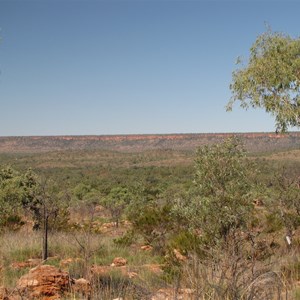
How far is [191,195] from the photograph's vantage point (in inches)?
429

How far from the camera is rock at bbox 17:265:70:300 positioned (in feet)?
18.1

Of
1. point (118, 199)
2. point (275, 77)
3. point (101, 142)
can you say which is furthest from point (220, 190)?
point (101, 142)

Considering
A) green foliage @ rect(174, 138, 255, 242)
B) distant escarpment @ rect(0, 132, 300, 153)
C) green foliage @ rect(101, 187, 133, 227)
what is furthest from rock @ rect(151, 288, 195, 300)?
distant escarpment @ rect(0, 132, 300, 153)

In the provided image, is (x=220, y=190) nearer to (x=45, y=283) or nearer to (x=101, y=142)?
(x=45, y=283)

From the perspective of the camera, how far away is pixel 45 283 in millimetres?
5738

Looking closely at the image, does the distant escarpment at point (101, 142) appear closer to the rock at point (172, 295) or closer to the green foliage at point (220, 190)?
the green foliage at point (220, 190)

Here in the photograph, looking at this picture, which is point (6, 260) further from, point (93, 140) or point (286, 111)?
point (93, 140)

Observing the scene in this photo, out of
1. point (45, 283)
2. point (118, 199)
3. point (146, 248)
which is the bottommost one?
point (118, 199)

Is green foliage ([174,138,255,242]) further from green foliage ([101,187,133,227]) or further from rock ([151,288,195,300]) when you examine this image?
green foliage ([101,187,133,227])

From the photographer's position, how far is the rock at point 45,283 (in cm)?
552

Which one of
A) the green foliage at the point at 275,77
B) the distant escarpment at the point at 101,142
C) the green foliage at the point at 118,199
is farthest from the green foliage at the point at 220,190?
the distant escarpment at the point at 101,142

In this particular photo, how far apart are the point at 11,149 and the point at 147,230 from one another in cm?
15036

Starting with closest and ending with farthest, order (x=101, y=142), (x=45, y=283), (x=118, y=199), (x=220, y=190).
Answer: (x=45, y=283)
(x=220, y=190)
(x=118, y=199)
(x=101, y=142)

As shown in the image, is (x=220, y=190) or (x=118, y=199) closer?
(x=220, y=190)
